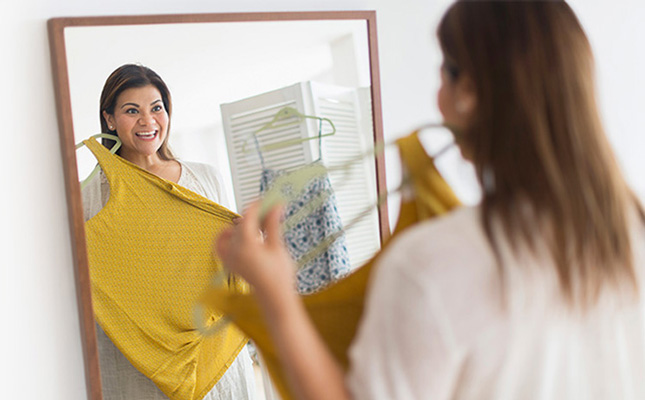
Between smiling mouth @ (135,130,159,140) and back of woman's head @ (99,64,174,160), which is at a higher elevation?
back of woman's head @ (99,64,174,160)

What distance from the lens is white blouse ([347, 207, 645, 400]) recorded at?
2.08 feet

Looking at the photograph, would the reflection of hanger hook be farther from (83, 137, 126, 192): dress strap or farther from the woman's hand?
the woman's hand

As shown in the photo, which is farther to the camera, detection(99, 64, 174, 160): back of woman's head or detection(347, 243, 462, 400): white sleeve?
detection(99, 64, 174, 160): back of woman's head

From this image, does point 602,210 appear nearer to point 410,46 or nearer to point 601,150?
point 601,150

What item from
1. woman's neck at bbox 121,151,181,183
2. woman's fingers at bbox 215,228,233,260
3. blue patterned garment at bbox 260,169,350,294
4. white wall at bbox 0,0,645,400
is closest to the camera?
woman's fingers at bbox 215,228,233,260

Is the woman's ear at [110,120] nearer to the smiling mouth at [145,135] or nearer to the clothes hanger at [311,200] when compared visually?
the smiling mouth at [145,135]

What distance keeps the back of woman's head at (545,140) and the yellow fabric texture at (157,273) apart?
844 millimetres

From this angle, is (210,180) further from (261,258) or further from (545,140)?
(545,140)

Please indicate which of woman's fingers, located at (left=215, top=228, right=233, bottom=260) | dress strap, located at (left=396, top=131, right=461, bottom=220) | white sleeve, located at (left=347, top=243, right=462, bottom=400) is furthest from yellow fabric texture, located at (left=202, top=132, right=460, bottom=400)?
white sleeve, located at (left=347, top=243, right=462, bottom=400)

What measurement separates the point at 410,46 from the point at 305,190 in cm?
47

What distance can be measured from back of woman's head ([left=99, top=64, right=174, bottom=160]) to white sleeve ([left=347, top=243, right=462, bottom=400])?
0.87 meters

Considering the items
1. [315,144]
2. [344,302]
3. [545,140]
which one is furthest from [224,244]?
[315,144]

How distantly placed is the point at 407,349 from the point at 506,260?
13 centimetres

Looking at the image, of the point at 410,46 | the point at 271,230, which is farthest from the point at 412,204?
the point at 410,46
